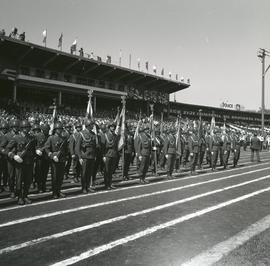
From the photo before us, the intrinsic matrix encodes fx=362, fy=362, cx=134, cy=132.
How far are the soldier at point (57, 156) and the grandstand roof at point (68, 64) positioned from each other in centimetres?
2214

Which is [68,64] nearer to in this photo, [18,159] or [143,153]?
[143,153]

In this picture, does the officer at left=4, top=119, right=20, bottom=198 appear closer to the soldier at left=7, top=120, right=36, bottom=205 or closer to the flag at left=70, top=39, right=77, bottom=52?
the soldier at left=7, top=120, right=36, bottom=205

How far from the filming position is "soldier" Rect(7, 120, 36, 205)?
7801mm

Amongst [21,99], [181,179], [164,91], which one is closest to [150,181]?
[181,179]

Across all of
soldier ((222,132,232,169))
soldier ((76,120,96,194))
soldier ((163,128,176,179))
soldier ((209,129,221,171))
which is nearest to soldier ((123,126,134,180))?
soldier ((163,128,176,179))

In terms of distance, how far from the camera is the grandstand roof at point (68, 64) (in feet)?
99.5

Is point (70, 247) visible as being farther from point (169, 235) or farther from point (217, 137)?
point (217, 137)

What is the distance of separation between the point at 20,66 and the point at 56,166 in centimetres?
2565

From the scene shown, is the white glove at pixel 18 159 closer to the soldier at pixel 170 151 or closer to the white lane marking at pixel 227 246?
the white lane marking at pixel 227 246

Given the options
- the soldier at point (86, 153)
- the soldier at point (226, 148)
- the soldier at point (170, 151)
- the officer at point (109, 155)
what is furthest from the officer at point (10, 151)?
the soldier at point (226, 148)

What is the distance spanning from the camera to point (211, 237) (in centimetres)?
548

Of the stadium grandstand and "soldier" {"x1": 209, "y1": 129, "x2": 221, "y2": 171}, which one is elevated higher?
the stadium grandstand

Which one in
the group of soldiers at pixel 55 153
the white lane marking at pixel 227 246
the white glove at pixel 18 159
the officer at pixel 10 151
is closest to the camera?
the white lane marking at pixel 227 246

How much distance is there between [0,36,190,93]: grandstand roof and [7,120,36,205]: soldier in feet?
74.0
